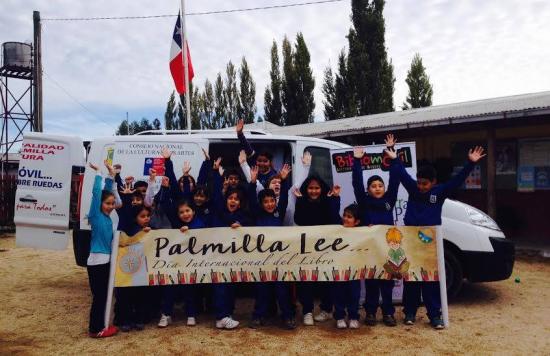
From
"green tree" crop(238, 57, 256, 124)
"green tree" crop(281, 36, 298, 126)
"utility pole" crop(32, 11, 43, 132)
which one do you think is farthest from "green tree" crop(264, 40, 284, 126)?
"utility pole" crop(32, 11, 43, 132)

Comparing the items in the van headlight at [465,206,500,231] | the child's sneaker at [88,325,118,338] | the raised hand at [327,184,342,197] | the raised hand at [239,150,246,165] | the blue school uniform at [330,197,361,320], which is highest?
the raised hand at [239,150,246,165]

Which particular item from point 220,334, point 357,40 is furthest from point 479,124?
point 357,40

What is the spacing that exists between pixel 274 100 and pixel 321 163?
2402 centimetres

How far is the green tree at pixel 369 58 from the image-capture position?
2284cm

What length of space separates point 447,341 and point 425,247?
3.02 feet

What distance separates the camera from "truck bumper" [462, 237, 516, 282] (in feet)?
16.1

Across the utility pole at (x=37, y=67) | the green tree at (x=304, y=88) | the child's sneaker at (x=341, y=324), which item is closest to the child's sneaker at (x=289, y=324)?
the child's sneaker at (x=341, y=324)

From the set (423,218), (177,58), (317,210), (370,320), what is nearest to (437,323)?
(370,320)

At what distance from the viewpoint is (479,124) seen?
932 centimetres

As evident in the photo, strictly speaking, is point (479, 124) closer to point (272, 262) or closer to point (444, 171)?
point (444, 171)

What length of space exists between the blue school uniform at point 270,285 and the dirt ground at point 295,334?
20 cm

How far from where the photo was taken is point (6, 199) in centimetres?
1238

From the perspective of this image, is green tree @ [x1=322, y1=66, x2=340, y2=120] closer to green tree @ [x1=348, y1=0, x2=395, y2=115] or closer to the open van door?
green tree @ [x1=348, y1=0, x2=395, y2=115]

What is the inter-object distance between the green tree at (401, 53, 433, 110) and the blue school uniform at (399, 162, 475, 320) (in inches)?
998
